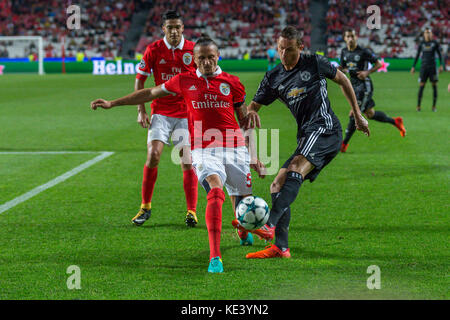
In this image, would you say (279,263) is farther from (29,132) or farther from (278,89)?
(29,132)

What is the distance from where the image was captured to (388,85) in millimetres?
28656

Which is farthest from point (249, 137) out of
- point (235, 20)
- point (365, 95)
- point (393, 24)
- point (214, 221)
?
point (235, 20)

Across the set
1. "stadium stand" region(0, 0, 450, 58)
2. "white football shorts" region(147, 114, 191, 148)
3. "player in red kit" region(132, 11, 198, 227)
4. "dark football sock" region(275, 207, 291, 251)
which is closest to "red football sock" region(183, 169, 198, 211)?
"player in red kit" region(132, 11, 198, 227)

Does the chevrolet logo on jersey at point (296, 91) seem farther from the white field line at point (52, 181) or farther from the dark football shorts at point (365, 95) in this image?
the dark football shorts at point (365, 95)

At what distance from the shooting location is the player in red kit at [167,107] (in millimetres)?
6625

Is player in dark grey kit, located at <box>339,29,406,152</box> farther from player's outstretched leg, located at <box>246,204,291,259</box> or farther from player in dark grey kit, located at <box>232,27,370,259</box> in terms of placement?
player's outstretched leg, located at <box>246,204,291,259</box>

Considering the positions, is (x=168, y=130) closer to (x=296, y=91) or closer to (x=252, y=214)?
(x=296, y=91)

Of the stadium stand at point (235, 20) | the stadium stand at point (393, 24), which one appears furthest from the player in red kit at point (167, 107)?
the stadium stand at point (235, 20)

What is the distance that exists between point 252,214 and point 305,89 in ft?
4.08

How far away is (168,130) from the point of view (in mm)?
6793

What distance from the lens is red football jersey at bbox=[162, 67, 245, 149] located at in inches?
203

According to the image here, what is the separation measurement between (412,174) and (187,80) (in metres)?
4.91

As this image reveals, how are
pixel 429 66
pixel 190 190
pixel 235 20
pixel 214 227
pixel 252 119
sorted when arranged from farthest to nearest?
pixel 235 20 < pixel 429 66 < pixel 190 190 < pixel 252 119 < pixel 214 227
